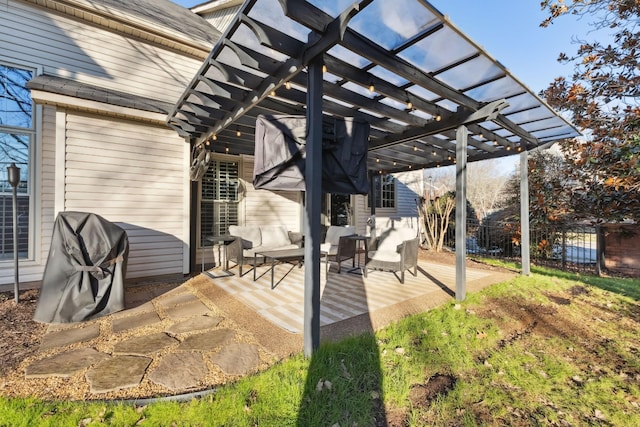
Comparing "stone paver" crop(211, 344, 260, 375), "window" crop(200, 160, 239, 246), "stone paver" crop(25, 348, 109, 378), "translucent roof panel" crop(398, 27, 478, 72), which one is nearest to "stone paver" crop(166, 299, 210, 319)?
"stone paver" crop(25, 348, 109, 378)

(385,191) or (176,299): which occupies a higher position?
(385,191)

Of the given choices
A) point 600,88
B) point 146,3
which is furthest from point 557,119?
point 146,3

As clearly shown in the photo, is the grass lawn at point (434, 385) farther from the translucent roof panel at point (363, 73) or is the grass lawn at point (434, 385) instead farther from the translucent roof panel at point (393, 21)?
the translucent roof panel at point (393, 21)

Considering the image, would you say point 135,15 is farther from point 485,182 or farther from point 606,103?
point 485,182

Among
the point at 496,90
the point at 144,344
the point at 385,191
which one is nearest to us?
the point at 144,344

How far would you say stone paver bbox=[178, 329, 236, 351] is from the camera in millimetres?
2625

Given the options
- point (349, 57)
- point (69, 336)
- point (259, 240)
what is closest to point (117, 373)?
point (69, 336)

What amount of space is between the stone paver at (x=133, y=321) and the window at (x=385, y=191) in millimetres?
8103

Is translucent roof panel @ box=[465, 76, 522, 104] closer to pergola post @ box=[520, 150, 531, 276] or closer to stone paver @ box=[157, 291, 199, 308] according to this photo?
pergola post @ box=[520, 150, 531, 276]

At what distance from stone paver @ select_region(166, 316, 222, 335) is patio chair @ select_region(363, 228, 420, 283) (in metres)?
2.83

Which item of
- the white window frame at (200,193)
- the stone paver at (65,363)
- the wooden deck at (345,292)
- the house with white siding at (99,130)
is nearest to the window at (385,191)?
the wooden deck at (345,292)

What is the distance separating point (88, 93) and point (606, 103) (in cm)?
950

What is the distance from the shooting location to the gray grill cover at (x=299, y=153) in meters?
2.86

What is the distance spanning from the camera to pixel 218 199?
6.52 metres
